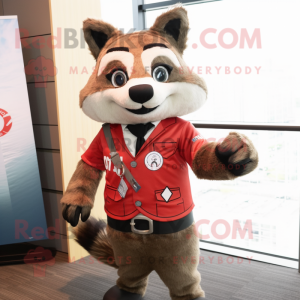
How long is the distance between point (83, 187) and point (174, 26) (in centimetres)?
82

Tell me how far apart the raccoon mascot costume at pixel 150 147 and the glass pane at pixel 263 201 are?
3.15 ft

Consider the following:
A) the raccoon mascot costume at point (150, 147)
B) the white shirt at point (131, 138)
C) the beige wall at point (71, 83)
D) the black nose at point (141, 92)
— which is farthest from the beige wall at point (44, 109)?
the black nose at point (141, 92)

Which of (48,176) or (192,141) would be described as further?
(48,176)

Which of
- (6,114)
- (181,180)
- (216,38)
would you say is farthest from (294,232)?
(6,114)

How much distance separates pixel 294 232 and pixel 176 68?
57.6 inches

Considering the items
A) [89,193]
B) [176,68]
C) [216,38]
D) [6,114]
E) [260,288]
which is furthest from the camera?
[216,38]

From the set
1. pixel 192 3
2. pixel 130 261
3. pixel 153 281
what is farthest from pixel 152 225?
pixel 192 3

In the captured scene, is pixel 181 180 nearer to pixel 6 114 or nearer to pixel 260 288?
pixel 260 288

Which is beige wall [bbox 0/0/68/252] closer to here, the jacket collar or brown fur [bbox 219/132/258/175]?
the jacket collar

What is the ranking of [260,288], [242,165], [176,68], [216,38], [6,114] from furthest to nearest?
[216,38] < [6,114] < [260,288] < [176,68] < [242,165]

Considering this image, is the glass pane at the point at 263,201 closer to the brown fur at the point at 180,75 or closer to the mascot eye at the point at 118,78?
the brown fur at the point at 180,75

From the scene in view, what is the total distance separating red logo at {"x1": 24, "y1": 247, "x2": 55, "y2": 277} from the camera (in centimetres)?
233

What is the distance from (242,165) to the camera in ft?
4.16

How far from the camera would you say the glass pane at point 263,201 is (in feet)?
7.57
